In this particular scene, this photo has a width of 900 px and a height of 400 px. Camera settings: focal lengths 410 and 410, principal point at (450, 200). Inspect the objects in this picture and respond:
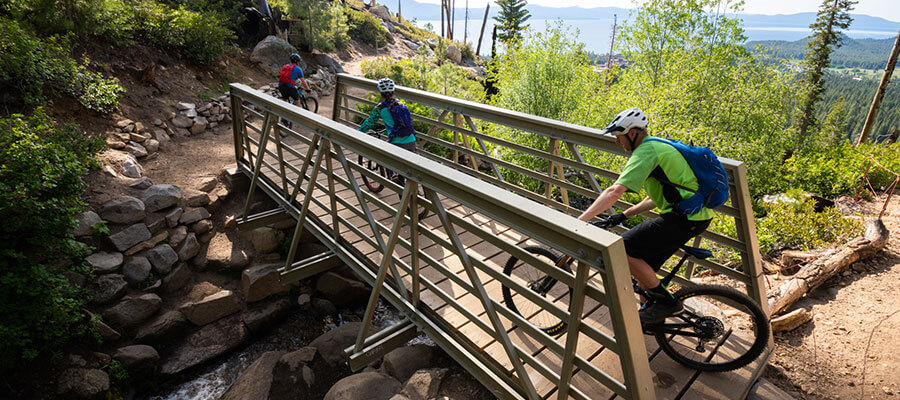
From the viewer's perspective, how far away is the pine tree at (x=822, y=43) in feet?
91.5

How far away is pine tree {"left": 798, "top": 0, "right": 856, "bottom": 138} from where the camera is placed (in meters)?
27.9

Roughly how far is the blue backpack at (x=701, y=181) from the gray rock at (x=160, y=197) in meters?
7.59

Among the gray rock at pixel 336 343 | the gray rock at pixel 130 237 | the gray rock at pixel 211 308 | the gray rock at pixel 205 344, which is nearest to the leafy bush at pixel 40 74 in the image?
the gray rock at pixel 130 237

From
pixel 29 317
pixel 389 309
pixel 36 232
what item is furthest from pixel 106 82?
pixel 389 309

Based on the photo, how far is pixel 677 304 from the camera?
2.97 metres

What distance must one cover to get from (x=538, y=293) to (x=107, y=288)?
649 centimetres

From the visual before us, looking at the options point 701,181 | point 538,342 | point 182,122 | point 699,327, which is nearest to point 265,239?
point 182,122

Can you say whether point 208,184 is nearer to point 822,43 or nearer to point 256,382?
point 256,382

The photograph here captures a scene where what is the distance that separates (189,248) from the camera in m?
7.06

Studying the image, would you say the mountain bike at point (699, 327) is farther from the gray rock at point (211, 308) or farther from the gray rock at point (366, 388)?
the gray rock at point (211, 308)

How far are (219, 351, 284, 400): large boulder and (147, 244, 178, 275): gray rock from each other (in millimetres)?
2626

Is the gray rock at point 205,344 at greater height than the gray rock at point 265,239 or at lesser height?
lesser

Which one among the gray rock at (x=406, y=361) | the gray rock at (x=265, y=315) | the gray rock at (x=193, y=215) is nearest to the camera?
the gray rock at (x=406, y=361)

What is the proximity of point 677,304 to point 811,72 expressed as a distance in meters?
37.3
